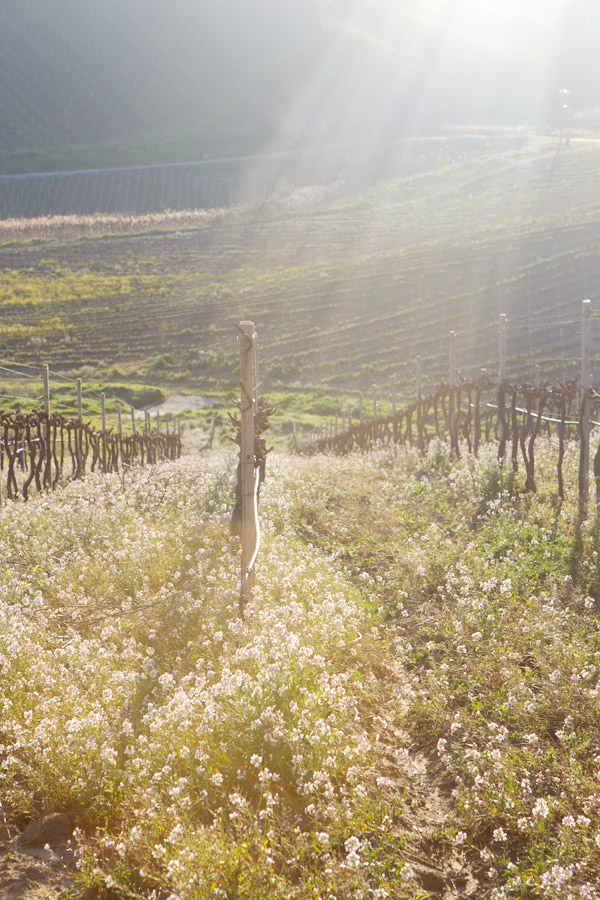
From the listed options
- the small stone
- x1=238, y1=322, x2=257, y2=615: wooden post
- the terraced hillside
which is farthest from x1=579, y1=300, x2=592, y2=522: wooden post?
the terraced hillside

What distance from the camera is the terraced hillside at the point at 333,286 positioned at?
134 feet

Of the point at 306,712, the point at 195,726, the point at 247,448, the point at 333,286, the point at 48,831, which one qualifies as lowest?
the point at 48,831

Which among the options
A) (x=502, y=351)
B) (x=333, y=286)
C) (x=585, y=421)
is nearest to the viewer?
(x=585, y=421)

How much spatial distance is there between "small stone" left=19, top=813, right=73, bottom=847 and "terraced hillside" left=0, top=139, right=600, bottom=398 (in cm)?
2897

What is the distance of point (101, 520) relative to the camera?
8.33m

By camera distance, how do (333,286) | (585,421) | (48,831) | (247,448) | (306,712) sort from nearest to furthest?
(48,831) → (306,712) → (247,448) → (585,421) → (333,286)

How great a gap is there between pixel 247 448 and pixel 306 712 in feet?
8.49

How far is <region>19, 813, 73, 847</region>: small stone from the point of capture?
3912 mm

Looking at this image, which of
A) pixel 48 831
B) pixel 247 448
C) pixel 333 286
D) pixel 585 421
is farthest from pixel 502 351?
pixel 333 286

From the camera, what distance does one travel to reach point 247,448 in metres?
6.27

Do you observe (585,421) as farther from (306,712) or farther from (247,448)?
(306,712)

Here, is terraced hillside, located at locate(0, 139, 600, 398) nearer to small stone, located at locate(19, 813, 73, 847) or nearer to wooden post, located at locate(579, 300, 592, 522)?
wooden post, located at locate(579, 300, 592, 522)

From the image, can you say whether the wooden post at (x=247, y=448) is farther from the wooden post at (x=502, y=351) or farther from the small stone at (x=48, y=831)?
the wooden post at (x=502, y=351)

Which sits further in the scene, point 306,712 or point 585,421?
point 585,421
